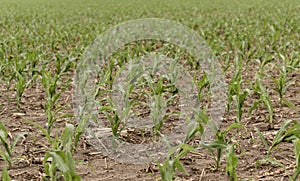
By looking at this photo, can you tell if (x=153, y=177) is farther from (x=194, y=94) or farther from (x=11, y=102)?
(x=11, y=102)

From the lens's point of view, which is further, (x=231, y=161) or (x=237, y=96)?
(x=237, y=96)

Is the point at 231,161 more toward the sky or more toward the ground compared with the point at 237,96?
more toward the ground

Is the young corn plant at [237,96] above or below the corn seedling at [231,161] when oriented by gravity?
above

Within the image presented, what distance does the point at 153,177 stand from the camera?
114 inches

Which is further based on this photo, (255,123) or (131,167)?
(255,123)

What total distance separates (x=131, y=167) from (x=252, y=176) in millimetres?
813

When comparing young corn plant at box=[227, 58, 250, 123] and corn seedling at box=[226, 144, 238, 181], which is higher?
young corn plant at box=[227, 58, 250, 123]

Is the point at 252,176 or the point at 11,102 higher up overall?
the point at 11,102

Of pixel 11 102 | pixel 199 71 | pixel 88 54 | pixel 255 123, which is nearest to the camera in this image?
pixel 255 123

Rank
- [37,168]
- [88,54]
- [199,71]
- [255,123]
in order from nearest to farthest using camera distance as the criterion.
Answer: [37,168], [255,123], [199,71], [88,54]

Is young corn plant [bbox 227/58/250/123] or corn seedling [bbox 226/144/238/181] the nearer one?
corn seedling [bbox 226/144/238/181]

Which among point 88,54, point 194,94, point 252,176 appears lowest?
point 252,176

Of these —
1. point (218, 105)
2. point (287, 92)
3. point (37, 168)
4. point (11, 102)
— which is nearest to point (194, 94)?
point (218, 105)

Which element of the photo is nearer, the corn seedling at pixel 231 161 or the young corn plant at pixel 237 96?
the corn seedling at pixel 231 161
